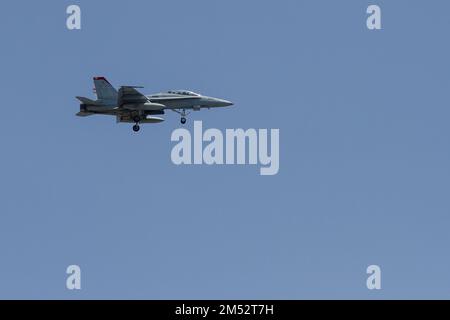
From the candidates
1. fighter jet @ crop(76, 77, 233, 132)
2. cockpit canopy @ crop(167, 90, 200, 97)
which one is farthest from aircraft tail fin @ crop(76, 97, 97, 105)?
cockpit canopy @ crop(167, 90, 200, 97)

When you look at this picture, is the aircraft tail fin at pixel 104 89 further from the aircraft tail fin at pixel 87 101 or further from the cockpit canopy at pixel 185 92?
the cockpit canopy at pixel 185 92

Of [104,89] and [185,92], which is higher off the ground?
[185,92]

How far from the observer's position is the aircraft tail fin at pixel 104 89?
4611 inches

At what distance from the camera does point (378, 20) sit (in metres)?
112

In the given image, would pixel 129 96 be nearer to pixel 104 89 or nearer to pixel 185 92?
pixel 104 89

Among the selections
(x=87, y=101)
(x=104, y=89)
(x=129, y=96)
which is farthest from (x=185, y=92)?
(x=87, y=101)

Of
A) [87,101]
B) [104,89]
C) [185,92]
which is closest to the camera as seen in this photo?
[87,101]

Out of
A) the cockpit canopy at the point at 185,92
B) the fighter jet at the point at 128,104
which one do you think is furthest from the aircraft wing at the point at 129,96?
the cockpit canopy at the point at 185,92

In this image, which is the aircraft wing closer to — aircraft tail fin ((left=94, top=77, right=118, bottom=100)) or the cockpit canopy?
aircraft tail fin ((left=94, top=77, right=118, bottom=100))

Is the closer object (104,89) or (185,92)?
(104,89)

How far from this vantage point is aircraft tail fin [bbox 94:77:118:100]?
4611 inches

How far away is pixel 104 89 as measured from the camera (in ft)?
385
